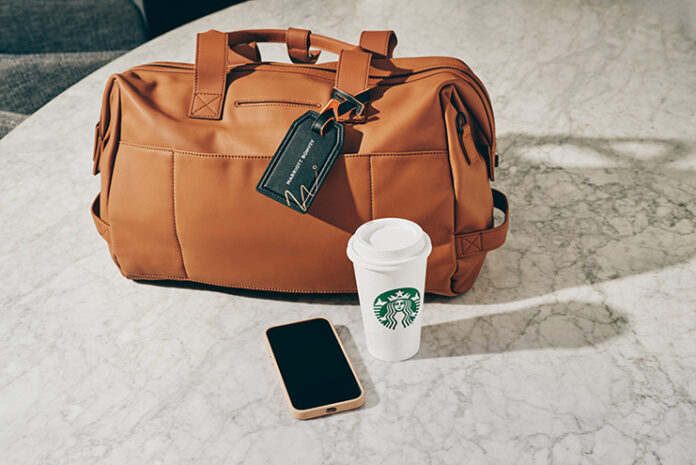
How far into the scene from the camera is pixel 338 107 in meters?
0.91

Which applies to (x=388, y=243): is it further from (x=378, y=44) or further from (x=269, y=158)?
(x=378, y=44)

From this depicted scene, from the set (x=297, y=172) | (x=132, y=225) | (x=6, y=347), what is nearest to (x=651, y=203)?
(x=297, y=172)

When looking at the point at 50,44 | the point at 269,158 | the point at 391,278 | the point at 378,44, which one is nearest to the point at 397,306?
the point at 391,278

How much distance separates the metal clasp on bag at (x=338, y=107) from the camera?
902mm

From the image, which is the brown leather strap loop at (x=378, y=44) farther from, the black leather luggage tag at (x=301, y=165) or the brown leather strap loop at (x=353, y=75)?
the black leather luggage tag at (x=301, y=165)

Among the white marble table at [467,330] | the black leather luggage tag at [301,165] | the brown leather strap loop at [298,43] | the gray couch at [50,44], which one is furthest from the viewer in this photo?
the gray couch at [50,44]

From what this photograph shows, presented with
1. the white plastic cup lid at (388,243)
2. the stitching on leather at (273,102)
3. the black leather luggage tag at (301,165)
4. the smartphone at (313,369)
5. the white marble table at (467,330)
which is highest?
the stitching on leather at (273,102)

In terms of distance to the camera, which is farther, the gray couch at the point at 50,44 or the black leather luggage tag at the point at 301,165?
the gray couch at the point at 50,44

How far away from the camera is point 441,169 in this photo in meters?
0.91

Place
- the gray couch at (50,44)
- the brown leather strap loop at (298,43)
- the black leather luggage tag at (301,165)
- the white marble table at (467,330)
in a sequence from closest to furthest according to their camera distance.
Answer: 1. the white marble table at (467,330)
2. the black leather luggage tag at (301,165)
3. the brown leather strap loop at (298,43)
4. the gray couch at (50,44)

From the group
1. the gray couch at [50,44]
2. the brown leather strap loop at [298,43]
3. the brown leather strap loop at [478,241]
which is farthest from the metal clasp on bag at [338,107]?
the gray couch at [50,44]

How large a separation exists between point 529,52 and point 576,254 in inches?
30.5

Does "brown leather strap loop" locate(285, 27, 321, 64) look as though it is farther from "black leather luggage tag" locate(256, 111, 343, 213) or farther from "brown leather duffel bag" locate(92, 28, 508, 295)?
"black leather luggage tag" locate(256, 111, 343, 213)

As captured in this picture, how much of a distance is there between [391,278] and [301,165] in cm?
23
